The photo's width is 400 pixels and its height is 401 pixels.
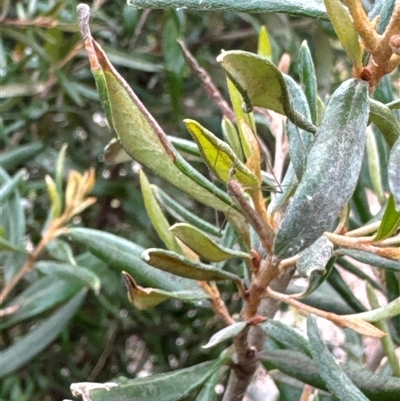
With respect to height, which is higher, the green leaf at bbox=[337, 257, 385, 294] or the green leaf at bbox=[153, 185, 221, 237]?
the green leaf at bbox=[153, 185, 221, 237]

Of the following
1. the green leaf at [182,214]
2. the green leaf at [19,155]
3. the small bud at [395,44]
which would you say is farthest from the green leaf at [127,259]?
the green leaf at [19,155]

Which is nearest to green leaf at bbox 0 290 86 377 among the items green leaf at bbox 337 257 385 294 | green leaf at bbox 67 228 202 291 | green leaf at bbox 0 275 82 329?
green leaf at bbox 0 275 82 329

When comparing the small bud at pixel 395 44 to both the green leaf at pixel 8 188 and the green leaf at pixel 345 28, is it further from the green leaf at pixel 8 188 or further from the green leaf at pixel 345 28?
the green leaf at pixel 8 188

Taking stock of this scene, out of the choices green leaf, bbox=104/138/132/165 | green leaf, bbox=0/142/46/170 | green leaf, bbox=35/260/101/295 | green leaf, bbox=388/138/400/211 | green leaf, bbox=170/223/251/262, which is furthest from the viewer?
green leaf, bbox=0/142/46/170

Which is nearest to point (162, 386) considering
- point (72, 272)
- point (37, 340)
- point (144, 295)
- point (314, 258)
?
point (144, 295)

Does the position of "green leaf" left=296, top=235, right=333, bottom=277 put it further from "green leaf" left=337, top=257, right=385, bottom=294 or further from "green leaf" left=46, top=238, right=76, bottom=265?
"green leaf" left=46, top=238, right=76, bottom=265

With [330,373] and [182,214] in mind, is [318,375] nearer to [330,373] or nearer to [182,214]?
[330,373]
